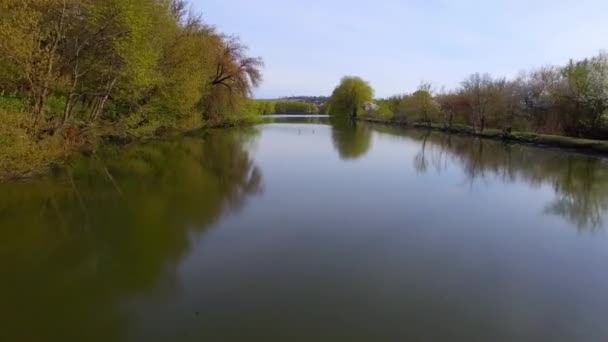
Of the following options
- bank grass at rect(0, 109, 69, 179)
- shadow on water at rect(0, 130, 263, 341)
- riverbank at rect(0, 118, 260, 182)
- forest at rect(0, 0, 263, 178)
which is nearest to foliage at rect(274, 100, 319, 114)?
forest at rect(0, 0, 263, 178)

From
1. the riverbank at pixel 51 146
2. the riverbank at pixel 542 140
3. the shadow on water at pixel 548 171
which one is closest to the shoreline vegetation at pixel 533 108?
the riverbank at pixel 542 140

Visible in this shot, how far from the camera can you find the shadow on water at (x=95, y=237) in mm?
3809

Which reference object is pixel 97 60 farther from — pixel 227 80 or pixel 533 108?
pixel 533 108

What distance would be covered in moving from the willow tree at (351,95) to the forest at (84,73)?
42595 mm

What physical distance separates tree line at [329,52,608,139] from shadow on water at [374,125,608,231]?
4.02 metres

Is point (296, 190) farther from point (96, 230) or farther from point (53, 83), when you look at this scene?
point (53, 83)

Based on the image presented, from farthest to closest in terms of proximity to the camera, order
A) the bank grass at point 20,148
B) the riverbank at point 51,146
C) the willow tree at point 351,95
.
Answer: the willow tree at point 351,95
the riverbank at point 51,146
the bank grass at point 20,148

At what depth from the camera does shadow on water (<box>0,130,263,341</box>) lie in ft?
12.5

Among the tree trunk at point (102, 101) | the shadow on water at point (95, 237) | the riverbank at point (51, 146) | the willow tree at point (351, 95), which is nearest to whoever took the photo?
the shadow on water at point (95, 237)

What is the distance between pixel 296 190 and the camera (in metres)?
9.52

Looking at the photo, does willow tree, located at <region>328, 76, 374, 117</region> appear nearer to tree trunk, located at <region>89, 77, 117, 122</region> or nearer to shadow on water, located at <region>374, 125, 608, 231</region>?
shadow on water, located at <region>374, 125, 608, 231</region>

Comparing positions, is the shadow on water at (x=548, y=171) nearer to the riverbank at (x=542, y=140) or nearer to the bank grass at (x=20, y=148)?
the riverbank at (x=542, y=140)

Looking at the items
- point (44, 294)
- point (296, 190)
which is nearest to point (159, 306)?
point (44, 294)

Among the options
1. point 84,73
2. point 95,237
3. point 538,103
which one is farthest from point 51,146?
point 538,103
